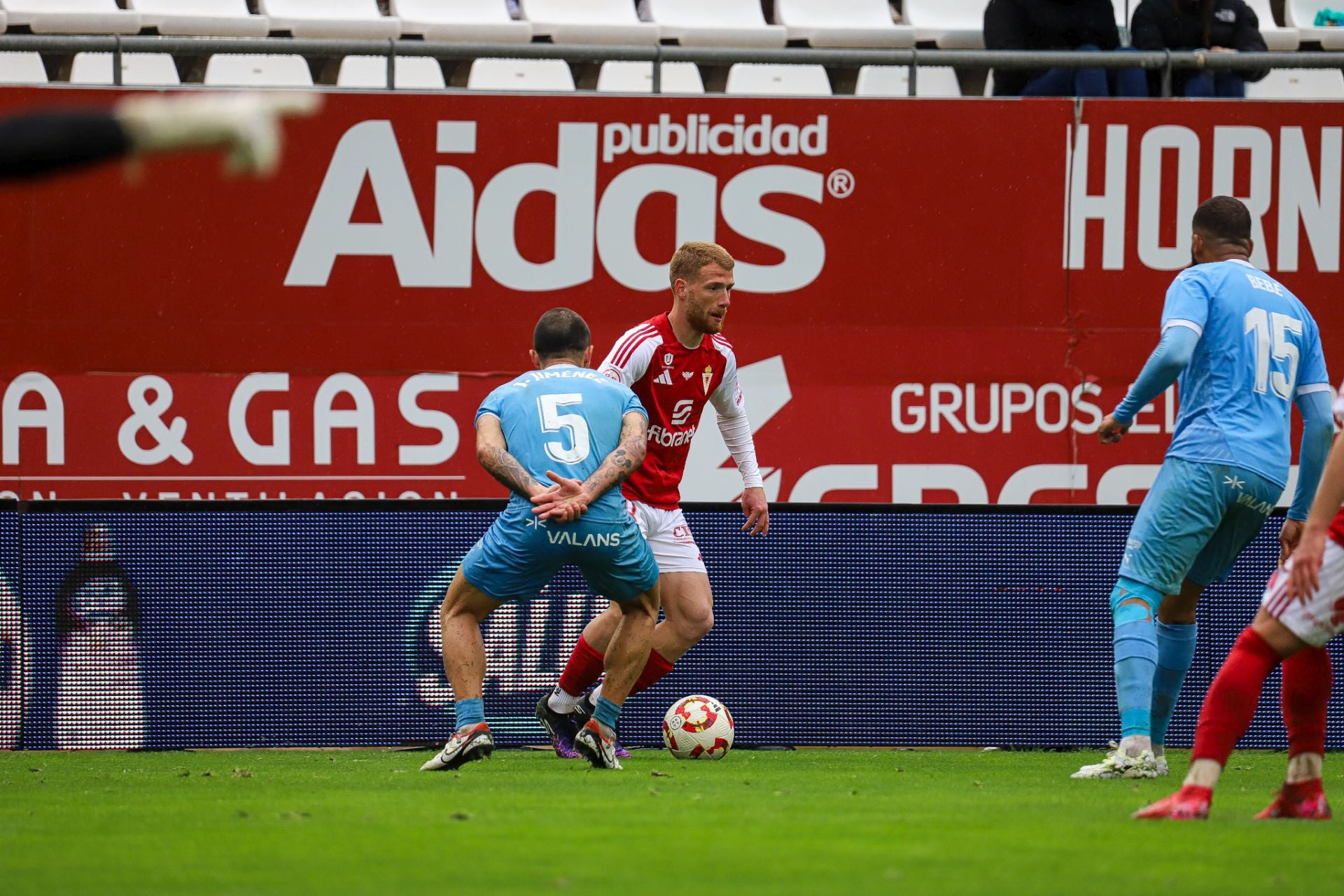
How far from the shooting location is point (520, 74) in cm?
1282

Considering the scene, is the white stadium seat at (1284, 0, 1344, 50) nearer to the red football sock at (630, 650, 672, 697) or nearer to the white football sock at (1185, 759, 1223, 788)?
the red football sock at (630, 650, 672, 697)

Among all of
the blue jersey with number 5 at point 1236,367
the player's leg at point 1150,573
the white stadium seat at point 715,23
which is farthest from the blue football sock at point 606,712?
the white stadium seat at point 715,23

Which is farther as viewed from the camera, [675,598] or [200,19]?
[200,19]

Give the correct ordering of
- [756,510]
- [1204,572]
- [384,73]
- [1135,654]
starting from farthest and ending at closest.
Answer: [384,73], [756,510], [1204,572], [1135,654]

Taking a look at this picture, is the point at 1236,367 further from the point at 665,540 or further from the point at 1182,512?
the point at 665,540

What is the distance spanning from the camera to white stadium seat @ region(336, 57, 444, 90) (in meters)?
12.6

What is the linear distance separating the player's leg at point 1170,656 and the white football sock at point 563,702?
8.72 ft

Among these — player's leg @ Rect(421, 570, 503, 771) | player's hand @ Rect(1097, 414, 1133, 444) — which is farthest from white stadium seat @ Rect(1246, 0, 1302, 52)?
player's leg @ Rect(421, 570, 503, 771)

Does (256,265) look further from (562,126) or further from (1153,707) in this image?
(1153,707)

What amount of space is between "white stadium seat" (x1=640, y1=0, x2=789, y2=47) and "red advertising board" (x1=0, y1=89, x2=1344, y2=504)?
2080 millimetres

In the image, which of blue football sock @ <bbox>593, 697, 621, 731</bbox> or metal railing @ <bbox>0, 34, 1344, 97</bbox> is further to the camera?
metal railing @ <bbox>0, 34, 1344, 97</bbox>

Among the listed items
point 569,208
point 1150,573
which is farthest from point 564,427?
point 569,208

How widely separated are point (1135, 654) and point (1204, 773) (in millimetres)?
1694

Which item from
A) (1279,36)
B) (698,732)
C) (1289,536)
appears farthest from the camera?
(1279,36)
